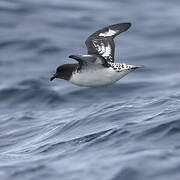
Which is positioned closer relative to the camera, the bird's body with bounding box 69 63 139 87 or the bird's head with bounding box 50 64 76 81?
the bird's body with bounding box 69 63 139 87

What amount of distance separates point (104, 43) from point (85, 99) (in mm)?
2466

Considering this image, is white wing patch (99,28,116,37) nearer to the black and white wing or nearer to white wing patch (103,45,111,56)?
the black and white wing

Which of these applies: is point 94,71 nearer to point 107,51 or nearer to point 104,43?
point 107,51

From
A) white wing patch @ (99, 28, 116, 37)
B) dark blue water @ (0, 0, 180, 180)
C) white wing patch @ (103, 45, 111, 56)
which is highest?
white wing patch @ (99, 28, 116, 37)

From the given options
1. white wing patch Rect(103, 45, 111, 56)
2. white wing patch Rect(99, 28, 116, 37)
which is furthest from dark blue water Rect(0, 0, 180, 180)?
white wing patch Rect(99, 28, 116, 37)

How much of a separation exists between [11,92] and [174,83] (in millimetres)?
3613

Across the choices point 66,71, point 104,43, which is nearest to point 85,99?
point 104,43

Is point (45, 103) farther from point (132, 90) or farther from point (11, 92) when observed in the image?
point (132, 90)

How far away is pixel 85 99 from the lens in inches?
536

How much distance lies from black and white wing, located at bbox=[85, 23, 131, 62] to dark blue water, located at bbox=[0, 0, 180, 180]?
107 centimetres

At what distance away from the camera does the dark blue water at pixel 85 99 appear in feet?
26.9

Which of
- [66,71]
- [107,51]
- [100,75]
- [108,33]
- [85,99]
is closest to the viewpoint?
[100,75]

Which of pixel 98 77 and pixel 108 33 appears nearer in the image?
pixel 98 77

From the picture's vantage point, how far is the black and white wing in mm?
11109
